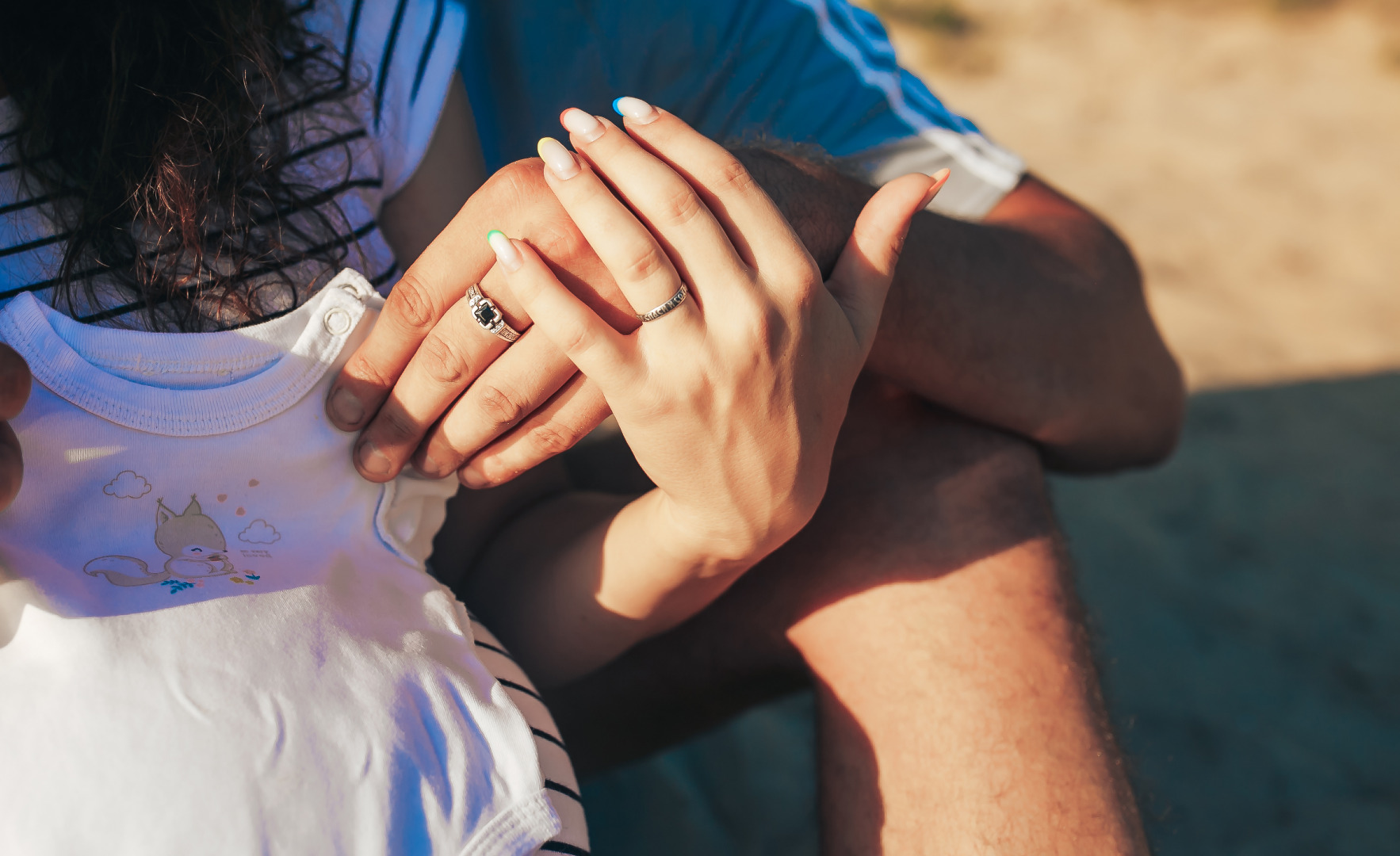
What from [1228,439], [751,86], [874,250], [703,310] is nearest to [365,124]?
[703,310]

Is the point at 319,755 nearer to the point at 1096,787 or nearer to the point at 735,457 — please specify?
the point at 735,457

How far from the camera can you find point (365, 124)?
48.6 inches

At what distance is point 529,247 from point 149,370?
0.44 m

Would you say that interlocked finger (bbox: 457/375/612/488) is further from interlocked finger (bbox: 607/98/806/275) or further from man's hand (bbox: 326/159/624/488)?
interlocked finger (bbox: 607/98/806/275)

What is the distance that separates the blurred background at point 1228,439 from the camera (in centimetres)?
202

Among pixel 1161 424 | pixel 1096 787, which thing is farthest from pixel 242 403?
pixel 1161 424

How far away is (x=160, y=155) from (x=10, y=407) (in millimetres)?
372

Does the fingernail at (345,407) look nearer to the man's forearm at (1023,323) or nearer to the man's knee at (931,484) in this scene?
the man's forearm at (1023,323)

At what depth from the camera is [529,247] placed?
0.97 metres

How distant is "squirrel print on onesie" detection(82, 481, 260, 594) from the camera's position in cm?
95

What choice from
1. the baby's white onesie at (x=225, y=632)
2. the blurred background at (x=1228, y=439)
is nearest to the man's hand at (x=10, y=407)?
Result: the baby's white onesie at (x=225, y=632)

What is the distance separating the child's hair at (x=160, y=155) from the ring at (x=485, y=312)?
0.25m

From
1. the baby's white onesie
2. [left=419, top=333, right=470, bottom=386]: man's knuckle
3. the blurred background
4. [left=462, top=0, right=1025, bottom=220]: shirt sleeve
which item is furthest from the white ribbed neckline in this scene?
the blurred background

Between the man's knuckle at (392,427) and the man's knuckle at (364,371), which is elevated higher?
the man's knuckle at (364,371)
